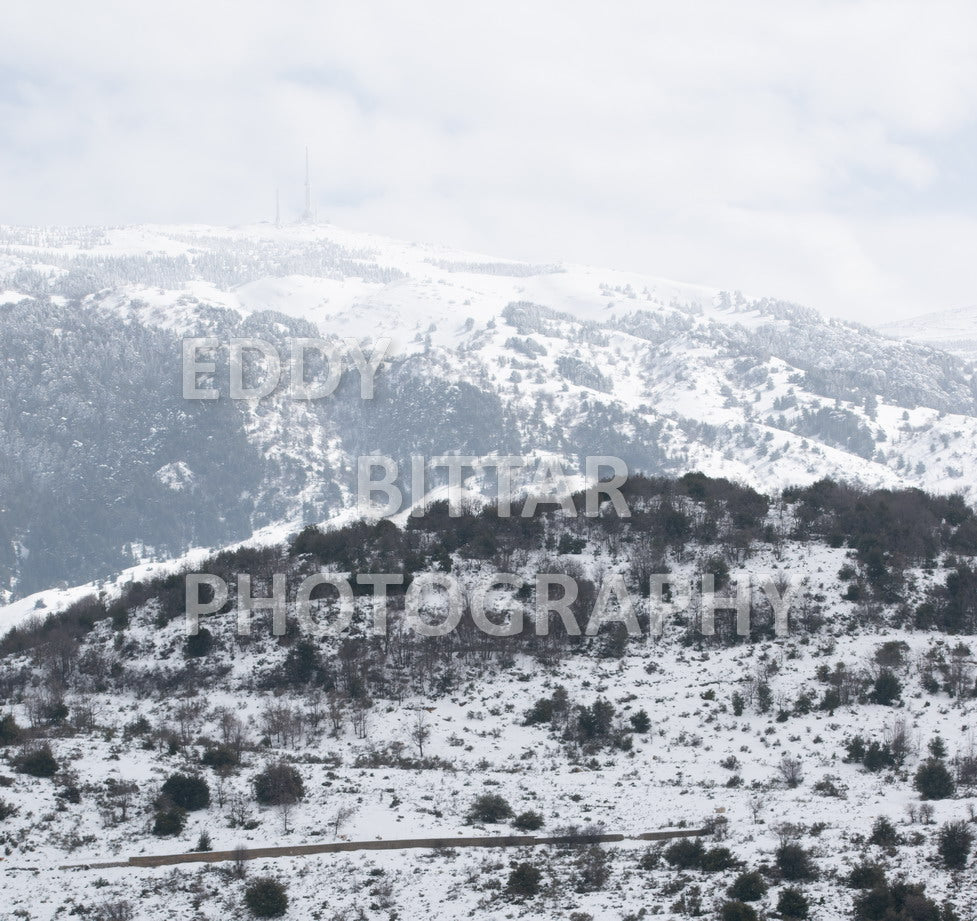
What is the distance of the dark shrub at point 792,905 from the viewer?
41.1 meters

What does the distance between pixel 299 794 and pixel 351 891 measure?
11721 mm

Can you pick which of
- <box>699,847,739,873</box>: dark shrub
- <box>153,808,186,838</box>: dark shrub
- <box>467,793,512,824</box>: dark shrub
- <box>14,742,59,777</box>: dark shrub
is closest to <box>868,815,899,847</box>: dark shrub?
<box>699,847,739,873</box>: dark shrub

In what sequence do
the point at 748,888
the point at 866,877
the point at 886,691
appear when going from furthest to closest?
the point at 886,691, the point at 866,877, the point at 748,888

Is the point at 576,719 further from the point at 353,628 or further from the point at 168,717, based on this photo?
the point at 168,717

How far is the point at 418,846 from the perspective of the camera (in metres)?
50.7

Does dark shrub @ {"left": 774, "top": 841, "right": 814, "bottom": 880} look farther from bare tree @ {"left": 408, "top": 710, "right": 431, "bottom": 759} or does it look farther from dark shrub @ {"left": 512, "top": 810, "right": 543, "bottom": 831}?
bare tree @ {"left": 408, "top": 710, "right": 431, "bottom": 759}

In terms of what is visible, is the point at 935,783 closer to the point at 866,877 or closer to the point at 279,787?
the point at 866,877

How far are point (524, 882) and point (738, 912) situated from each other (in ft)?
29.3

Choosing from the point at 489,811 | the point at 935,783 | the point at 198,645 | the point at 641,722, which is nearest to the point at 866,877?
the point at 935,783

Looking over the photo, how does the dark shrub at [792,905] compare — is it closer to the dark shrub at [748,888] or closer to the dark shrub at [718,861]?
the dark shrub at [748,888]

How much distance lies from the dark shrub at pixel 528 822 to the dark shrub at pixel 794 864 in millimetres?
12553

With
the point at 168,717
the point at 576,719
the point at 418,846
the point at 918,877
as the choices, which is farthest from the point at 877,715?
the point at 168,717

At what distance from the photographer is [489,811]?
5475 centimetres

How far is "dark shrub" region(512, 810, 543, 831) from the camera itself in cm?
5316
